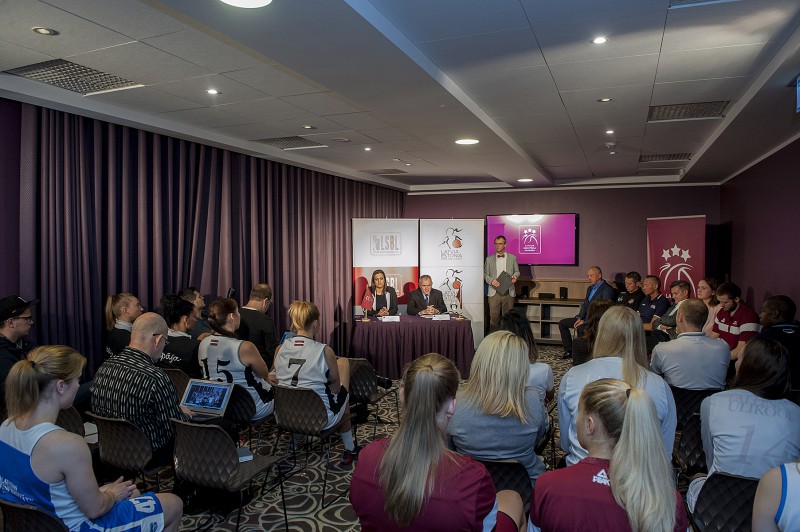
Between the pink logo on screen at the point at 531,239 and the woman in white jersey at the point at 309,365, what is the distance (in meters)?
6.83

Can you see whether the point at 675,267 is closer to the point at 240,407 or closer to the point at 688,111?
the point at 688,111

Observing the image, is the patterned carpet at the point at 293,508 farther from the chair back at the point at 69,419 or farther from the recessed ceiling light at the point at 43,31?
the recessed ceiling light at the point at 43,31

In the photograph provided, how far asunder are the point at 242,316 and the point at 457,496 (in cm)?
404

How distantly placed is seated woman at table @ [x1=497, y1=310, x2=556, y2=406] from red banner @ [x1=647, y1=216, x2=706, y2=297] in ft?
19.4

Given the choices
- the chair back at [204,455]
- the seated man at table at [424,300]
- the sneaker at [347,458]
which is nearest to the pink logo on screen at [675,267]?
the seated man at table at [424,300]

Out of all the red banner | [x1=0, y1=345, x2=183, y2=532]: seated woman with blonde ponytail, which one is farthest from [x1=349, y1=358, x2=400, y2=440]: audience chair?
the red banner

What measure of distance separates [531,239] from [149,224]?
6.75 meters

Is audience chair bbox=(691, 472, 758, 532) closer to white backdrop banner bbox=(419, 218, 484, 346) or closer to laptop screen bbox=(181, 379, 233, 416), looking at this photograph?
laptop screen bbox=(181, 379, 233, 416)

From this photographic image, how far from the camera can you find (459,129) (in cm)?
509

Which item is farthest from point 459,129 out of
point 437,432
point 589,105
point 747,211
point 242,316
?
point 747,211

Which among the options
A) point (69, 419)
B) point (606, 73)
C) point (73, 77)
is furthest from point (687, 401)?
point (73, 77)

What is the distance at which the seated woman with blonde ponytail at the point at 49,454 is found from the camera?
6.31ft

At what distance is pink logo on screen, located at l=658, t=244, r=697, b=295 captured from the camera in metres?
8.28

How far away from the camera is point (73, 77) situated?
12.6ft
